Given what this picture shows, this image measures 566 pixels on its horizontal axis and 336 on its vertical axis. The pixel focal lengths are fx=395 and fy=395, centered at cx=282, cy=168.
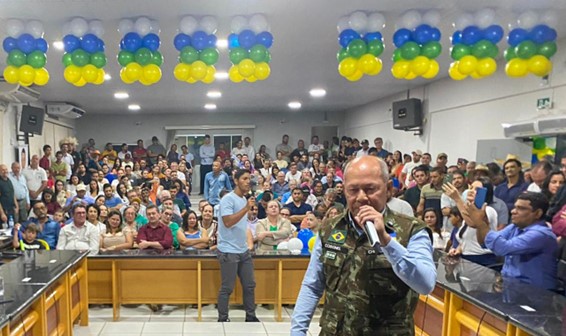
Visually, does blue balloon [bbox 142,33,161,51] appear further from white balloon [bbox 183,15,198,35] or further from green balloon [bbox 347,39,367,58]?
green balloon [bbox 347,39,367,58]

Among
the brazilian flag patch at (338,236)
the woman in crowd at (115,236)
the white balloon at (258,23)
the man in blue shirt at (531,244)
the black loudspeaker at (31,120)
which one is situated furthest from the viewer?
the black loudspeaker at (31,120)

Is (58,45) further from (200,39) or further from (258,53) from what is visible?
(258,53)

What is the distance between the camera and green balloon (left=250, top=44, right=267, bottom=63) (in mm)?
3962

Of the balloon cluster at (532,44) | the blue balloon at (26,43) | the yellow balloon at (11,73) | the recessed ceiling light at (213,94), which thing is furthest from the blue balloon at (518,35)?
the recessed ceiling light at (213,94)

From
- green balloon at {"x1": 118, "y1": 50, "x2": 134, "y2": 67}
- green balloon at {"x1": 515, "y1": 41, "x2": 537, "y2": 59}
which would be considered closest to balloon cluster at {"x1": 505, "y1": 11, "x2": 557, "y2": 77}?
green balloon at {"x1": 515, "y1": 41, "x2": 537, "y2": 59}

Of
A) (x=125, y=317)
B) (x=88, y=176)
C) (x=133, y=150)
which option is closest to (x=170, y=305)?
(x=125, y=317)

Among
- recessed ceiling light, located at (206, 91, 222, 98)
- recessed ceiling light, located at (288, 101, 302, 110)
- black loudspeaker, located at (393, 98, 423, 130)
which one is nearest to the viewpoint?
black loudspeaker, located at (393, 98, 423, 130)

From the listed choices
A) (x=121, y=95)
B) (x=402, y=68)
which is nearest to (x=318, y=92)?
(x=121, y=95)

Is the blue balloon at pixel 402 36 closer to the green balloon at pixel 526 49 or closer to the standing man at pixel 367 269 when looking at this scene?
the green balloon at pixel 526 49

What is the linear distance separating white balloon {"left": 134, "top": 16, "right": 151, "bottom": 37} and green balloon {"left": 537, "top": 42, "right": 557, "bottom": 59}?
3832 millimetres

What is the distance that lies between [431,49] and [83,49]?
3514 mm

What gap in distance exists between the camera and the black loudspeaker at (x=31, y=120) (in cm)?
817

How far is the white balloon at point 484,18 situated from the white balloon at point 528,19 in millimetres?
248

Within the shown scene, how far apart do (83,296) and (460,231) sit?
11.6 feet
